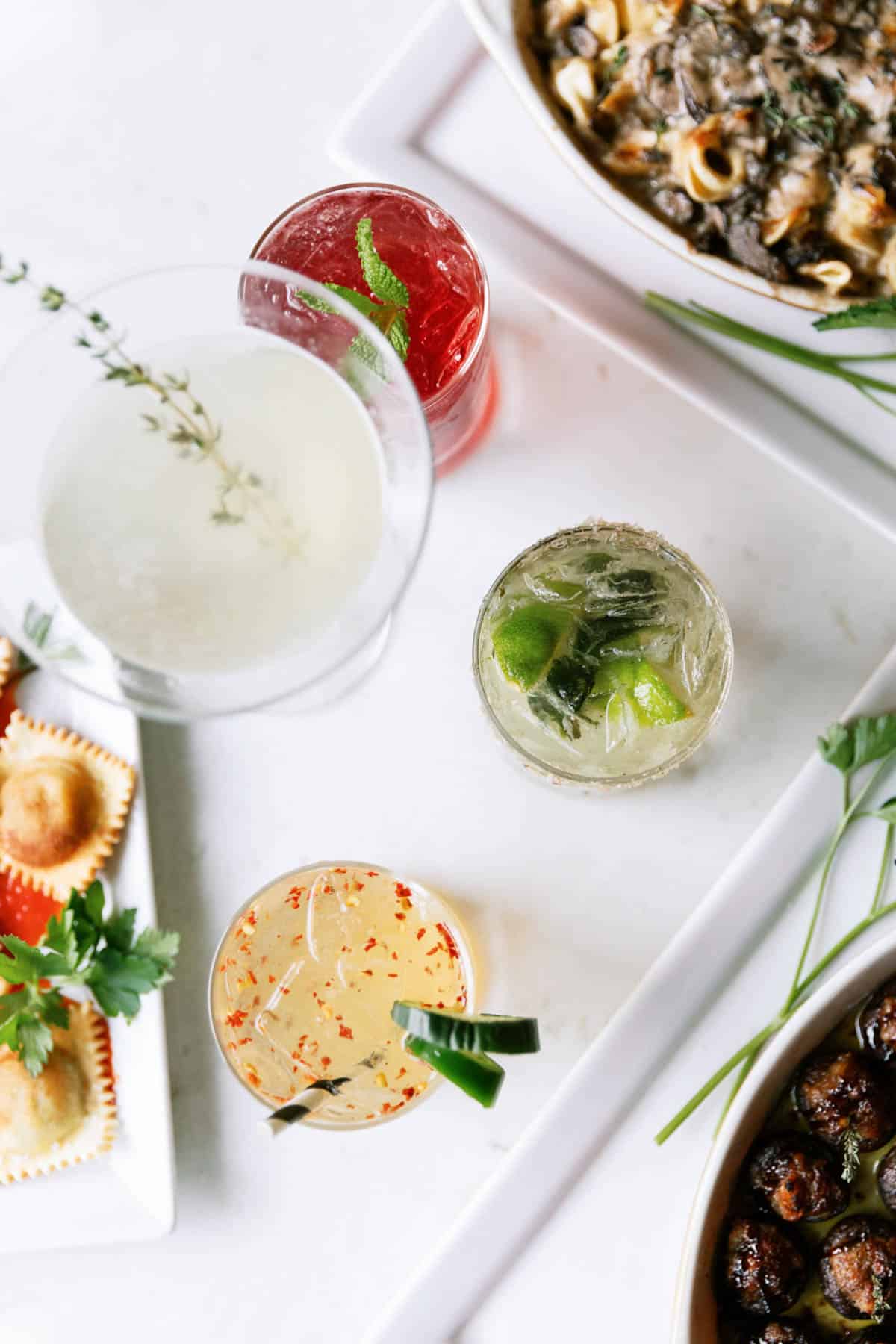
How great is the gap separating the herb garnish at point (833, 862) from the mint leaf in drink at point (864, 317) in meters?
0.60

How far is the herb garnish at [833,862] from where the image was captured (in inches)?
77.1

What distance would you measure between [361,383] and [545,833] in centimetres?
80

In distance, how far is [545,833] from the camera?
2113 millimetres

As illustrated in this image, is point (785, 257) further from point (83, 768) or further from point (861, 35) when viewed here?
point (83, 768)

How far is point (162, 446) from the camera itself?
1.69m

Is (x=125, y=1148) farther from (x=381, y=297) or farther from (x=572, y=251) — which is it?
(x=572, y=251)

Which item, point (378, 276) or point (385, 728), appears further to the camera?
point (385, 728)

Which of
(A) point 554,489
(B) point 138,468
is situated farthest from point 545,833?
(B) point 138,468

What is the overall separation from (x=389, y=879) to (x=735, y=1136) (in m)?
0.65

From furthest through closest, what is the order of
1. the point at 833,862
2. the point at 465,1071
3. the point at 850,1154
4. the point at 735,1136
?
the point at 833,862 → the point at 850,1154 → the point at 735,1136 → the point at 465,1071

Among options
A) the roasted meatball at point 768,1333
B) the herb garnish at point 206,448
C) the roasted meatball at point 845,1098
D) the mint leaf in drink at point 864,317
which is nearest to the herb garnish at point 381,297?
the herb garnish at point 206,448

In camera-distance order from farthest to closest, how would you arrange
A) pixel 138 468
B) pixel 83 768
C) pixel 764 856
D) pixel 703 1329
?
1. pixel 83 768
2. pixel 764 856
3. pixel 703 1329
4. pixel 138 468

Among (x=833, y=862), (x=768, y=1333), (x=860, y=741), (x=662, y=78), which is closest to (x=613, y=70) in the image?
(x=662, y=78)

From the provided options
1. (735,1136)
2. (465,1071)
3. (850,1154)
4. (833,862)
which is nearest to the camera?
(465,1071)
